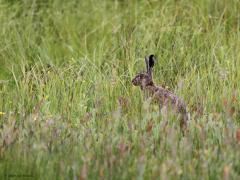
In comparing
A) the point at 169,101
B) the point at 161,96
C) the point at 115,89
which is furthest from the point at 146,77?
the point at 169,101

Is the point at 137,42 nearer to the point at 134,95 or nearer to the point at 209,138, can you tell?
the point at 134,95

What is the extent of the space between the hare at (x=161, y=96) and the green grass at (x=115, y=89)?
0.09m

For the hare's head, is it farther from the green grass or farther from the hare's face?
the green grass

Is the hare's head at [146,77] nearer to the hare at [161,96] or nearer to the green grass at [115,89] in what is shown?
the hare at [161,96]

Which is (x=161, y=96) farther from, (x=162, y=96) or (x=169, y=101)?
(x=169, y=101)

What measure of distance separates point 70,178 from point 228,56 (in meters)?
3.40

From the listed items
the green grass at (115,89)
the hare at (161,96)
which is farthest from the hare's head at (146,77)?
the green grass at (115,89)

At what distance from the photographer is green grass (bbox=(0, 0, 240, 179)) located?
420 centimetres

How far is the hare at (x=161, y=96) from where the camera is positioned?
5248 mm

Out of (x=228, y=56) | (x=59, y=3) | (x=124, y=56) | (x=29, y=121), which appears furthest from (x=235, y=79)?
(x=59, y=3)

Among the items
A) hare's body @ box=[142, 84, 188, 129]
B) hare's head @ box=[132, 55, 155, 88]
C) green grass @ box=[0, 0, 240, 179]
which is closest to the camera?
green grass @ box=[0, 0, 240, 179]

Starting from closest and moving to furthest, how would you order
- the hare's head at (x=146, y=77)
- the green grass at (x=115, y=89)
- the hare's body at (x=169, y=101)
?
the green grass at (x=115, y=89) → the hare's body at (x=169, y=101) → the hare's head at (x=146, y=77)

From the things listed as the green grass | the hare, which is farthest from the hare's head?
the green grass

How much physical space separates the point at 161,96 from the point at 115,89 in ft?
1.83
